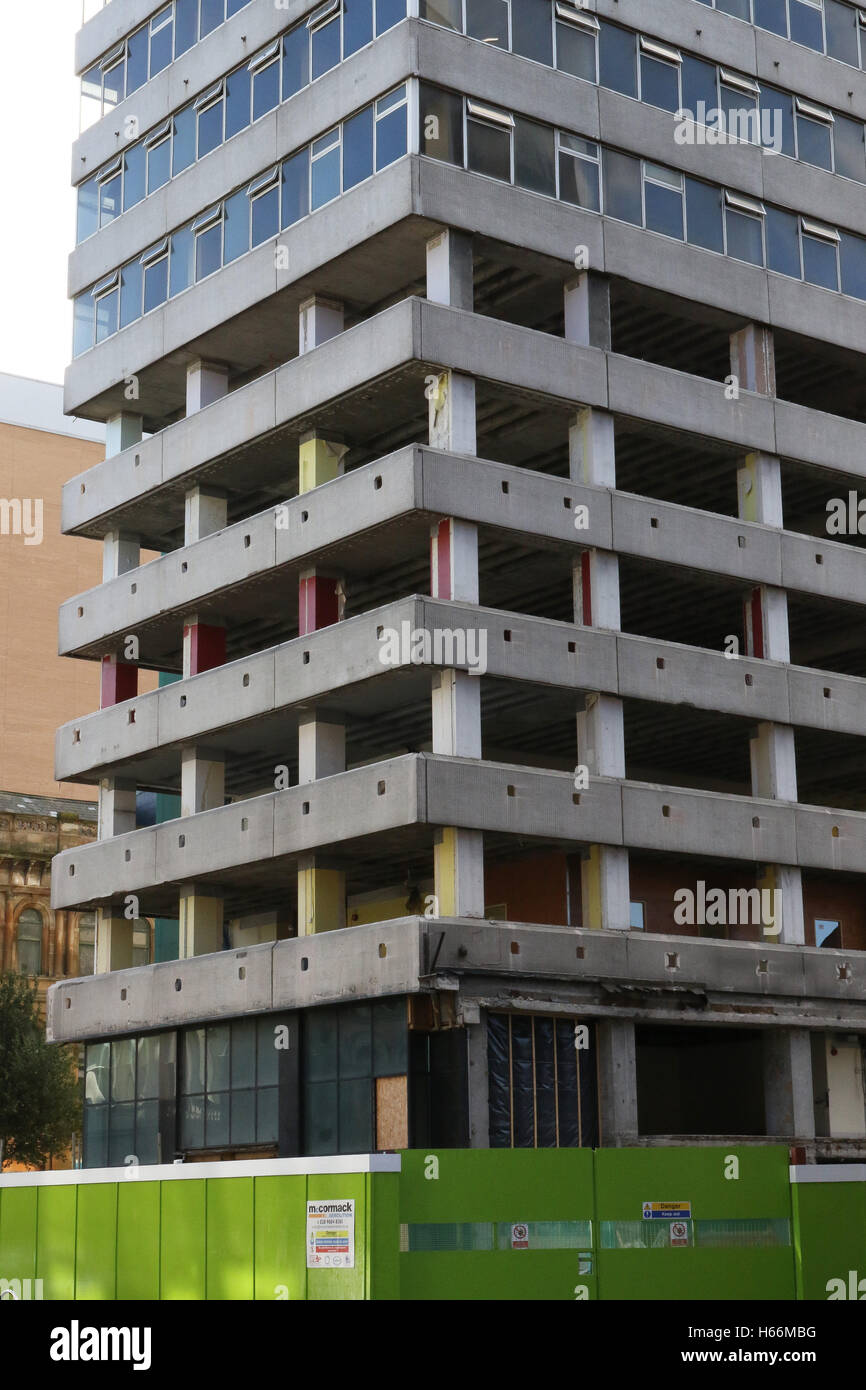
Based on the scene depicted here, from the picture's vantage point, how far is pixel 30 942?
77.4 meters

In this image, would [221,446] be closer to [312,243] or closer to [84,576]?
[312,243]

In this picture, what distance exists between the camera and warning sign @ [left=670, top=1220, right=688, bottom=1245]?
30.5m

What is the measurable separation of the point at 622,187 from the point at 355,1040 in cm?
2249

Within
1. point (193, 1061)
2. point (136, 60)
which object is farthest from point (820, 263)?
point (193, 1061)

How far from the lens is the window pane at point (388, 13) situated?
4500 cm

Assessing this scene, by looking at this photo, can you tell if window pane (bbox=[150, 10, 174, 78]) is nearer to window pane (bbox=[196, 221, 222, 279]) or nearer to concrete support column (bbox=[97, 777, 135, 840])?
window pane (bbox=[196, 221, 222, 279])

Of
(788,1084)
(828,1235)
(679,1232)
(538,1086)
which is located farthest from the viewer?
(788,1084)

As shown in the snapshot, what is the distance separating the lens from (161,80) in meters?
53.5

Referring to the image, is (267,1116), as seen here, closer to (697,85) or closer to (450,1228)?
(450,1228)

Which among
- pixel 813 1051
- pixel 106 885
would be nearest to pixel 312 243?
pixel 106 885

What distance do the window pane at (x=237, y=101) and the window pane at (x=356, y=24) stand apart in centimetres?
436

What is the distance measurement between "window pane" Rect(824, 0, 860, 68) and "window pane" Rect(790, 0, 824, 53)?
1.00 ft

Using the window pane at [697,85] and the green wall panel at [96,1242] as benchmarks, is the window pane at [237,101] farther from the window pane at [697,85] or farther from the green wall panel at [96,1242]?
the green wall panel at [96,1242]

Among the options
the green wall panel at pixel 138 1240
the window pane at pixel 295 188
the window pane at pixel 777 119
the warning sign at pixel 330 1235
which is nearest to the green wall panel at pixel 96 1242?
the green wall panel at pixel 138 1240
